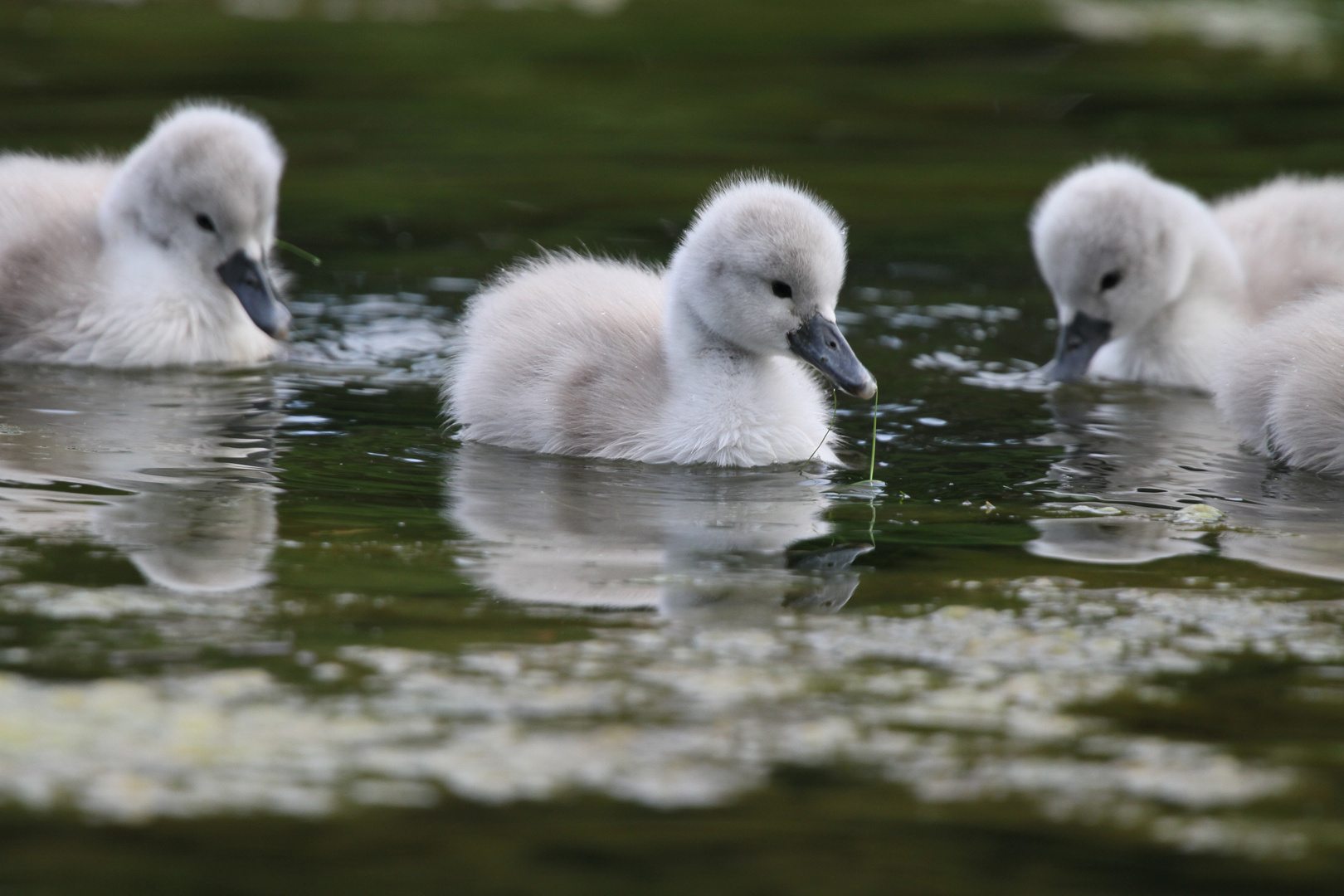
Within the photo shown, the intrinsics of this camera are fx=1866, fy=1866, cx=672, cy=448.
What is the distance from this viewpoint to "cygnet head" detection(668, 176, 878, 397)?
17.6ft

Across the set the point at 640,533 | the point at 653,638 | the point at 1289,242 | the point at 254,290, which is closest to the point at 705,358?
the point at 640,533

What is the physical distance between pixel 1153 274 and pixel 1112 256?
185mm

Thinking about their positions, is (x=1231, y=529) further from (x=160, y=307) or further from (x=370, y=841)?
(x=160, y=307)

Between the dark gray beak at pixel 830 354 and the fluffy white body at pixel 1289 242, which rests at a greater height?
the fluffy white body at pixel 1289 242

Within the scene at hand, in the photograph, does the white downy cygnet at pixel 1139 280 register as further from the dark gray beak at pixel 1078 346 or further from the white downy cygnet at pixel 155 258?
the white downy cygnet at pixel 155 258

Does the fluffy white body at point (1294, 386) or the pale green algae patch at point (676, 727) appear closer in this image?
the pale green algae patch at point (676, 727)

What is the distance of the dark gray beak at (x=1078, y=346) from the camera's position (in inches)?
282

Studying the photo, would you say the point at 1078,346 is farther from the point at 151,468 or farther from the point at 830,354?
the point at 151,468

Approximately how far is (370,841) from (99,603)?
124 cm

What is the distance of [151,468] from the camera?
16.8ft

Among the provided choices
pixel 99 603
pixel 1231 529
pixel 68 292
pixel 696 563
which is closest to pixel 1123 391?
pixel 1231 529

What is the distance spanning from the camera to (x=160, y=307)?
22.4ft

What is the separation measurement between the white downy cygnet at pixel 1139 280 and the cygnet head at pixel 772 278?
6.66 ft

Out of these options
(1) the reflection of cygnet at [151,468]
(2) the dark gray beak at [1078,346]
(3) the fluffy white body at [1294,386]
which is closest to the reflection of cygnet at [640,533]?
(1) the reflection of cygnet at [151,468]
